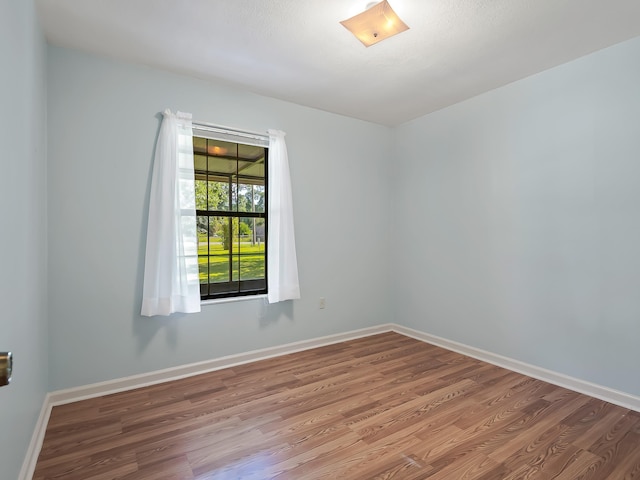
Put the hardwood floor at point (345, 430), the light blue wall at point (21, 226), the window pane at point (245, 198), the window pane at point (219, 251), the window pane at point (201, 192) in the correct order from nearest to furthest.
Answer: the light blue wall at point (21, 226) < the hardwood floor at point (345, 430) < the window pane at point (201, 192) < the window pane at point (219, 251) < the window pane at point (245, 198)

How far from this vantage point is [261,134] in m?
3.32

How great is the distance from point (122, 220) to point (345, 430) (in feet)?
7.43

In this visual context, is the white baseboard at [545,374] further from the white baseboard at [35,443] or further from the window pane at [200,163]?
the white baseboard at [35,443]

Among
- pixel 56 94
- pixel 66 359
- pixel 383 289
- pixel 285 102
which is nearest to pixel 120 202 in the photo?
pixel 56 94

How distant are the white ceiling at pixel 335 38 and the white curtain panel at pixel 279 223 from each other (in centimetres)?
60

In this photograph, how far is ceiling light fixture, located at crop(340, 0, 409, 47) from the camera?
1.96 meters

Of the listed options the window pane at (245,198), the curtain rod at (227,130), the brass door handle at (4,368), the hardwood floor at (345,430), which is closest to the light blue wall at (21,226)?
Result: the hardwood floor at (345,430)

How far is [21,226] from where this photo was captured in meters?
1.67

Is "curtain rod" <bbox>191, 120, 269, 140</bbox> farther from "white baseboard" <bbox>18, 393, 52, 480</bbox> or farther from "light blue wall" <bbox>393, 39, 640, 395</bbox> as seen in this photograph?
"white baseboard" <bbox>18, 393, 52, 480</bbox>

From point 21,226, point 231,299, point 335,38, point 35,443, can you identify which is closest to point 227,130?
point 335,38

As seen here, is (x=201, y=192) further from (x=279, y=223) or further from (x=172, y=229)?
(x=279, y=223)

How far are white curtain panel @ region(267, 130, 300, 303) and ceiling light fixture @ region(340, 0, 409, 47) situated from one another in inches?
55.6

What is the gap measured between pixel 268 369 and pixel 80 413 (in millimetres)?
1401

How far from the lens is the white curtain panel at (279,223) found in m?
3.32
